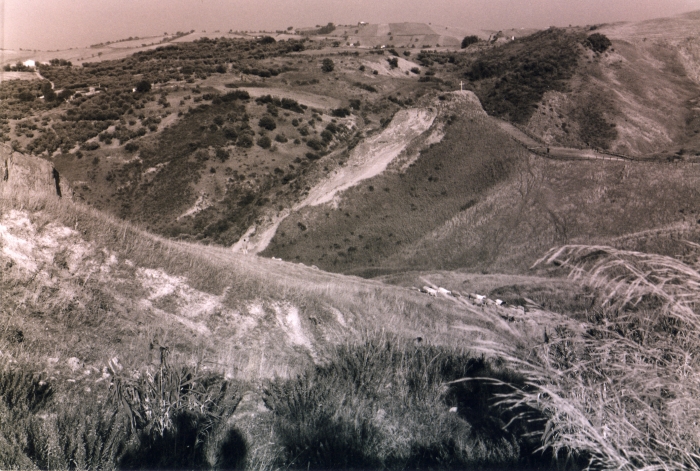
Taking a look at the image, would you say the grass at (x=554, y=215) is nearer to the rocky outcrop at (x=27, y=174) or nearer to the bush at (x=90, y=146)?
the rocky outcrop at (x=27, y=174)

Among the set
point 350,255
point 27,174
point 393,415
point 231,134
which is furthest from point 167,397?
point 231,134

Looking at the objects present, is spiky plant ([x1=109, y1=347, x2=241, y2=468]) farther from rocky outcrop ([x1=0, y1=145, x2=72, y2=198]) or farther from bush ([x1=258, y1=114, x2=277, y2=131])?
bush ([x1=258, y1=114, x2=277, y2=131])

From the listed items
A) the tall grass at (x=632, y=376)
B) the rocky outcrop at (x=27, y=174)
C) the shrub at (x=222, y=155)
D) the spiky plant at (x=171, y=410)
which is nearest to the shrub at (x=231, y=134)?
the shrub at (x=222, y=155)

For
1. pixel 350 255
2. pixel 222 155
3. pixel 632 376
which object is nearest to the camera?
pixel 632 376

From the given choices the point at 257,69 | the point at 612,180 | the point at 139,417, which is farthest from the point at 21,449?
the point at 257,69

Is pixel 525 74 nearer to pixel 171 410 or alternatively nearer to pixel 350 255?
pixel 350 255
